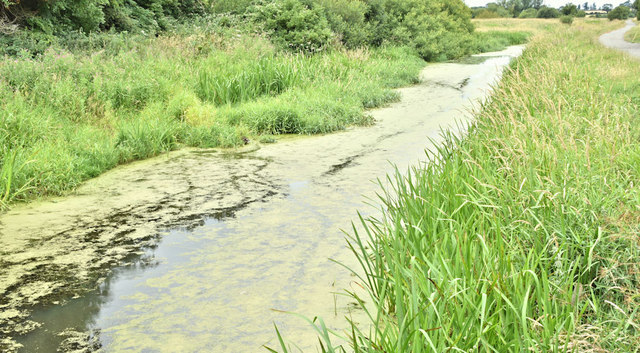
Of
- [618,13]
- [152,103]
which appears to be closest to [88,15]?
[152,103]

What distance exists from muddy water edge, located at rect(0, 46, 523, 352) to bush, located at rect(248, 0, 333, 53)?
7.01m

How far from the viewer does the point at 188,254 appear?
4.03m

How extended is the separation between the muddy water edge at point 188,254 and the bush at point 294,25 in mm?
7010

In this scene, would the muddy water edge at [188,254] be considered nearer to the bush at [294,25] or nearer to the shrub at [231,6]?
the bush at [294,25]

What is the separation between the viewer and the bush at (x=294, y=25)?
13.4 m

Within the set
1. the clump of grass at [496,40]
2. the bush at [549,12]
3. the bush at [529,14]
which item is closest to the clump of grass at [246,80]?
the clump of grass at [496,40]

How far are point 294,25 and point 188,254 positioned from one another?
1052cm

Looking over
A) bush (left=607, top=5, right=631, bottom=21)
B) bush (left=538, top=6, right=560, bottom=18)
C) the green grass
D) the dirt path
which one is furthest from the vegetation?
bush (left=538, top=6, right=560, bottom=18)

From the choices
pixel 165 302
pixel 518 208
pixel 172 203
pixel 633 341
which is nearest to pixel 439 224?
pixel 518 208

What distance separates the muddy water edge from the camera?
10.0 ft

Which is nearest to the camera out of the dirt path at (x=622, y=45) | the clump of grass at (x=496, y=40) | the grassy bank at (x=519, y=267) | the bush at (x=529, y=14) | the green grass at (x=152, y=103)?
the grassy bank at (x=519, y=267)

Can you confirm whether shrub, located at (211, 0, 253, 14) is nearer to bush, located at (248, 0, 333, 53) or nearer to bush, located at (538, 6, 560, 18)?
bush, located at (248, 0, 333, 53)

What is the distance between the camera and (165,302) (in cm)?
333

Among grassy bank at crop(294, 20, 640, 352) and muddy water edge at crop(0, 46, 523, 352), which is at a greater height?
grassy bank at crop(294, 20, 640, 352)
